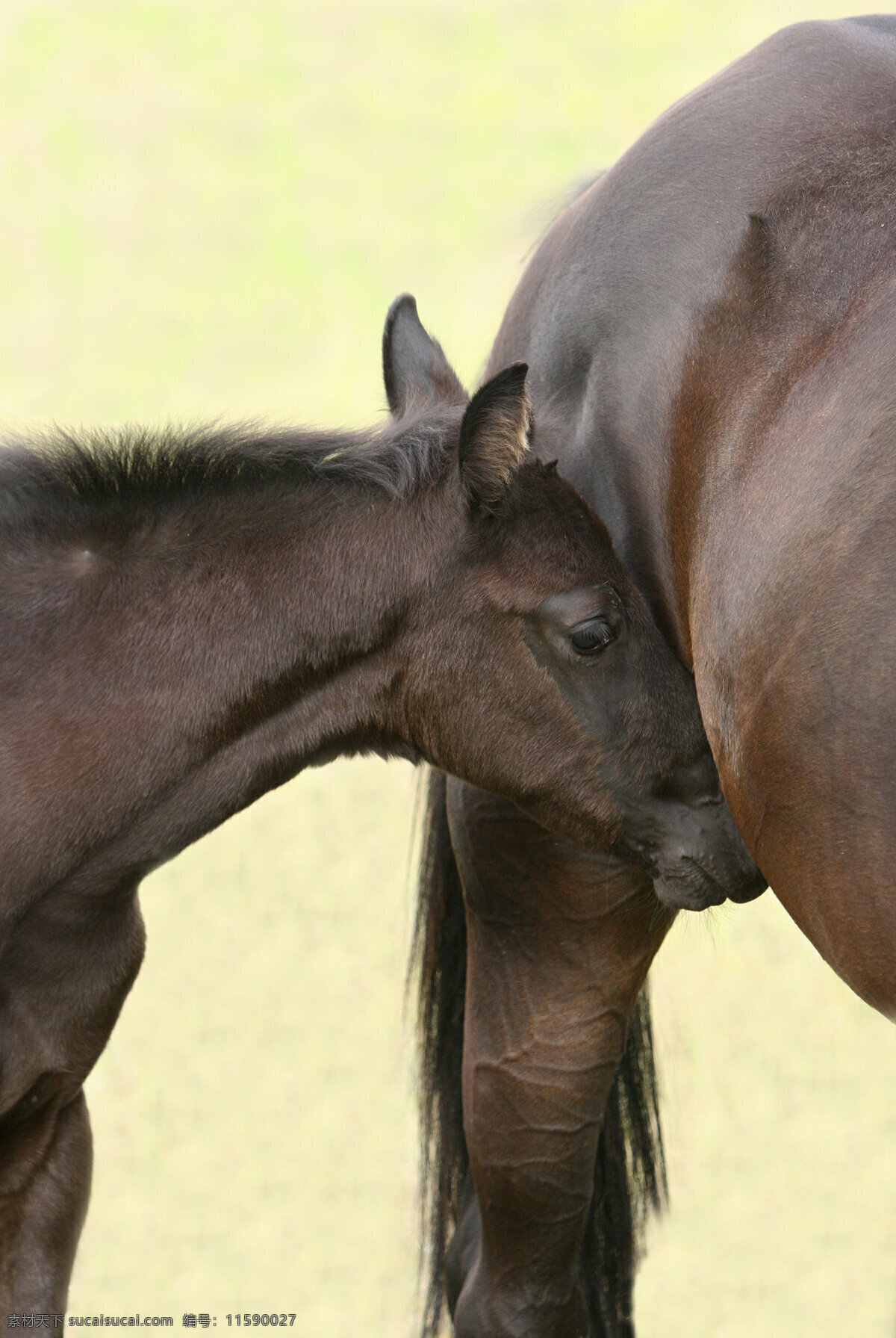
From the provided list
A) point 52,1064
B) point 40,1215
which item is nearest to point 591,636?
point 52,1064

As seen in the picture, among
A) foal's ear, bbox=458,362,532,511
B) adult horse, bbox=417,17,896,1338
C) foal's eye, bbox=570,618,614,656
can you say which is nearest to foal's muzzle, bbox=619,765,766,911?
adult horse, bbox=417,17,896,1338

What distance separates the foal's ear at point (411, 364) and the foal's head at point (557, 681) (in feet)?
0.78

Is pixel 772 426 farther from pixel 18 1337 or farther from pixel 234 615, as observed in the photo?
pixel 18 1337

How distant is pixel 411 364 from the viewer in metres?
3.04

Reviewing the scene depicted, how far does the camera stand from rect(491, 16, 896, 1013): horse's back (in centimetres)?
204

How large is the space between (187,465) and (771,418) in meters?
1.05

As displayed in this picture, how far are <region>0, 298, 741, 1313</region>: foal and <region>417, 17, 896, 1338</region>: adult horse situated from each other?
0.59 ft

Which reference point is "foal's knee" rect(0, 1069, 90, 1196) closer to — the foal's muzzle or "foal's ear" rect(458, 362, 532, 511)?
the foal's muzzle

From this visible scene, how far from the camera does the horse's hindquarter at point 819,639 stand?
6.57 ft

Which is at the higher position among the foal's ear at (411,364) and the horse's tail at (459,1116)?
the foal's ear at (411,364)

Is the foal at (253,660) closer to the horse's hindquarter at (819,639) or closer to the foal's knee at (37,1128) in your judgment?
the foal's knee at (37,1128)

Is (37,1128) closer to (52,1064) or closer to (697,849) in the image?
(52,1064)

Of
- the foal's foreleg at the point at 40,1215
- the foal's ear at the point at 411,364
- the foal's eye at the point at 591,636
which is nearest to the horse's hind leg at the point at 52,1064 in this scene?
the foal's foreleg at the point at 40,1215

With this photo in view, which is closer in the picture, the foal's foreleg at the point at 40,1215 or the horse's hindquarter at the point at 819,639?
the horse's hindquarter at the point at 819,639
